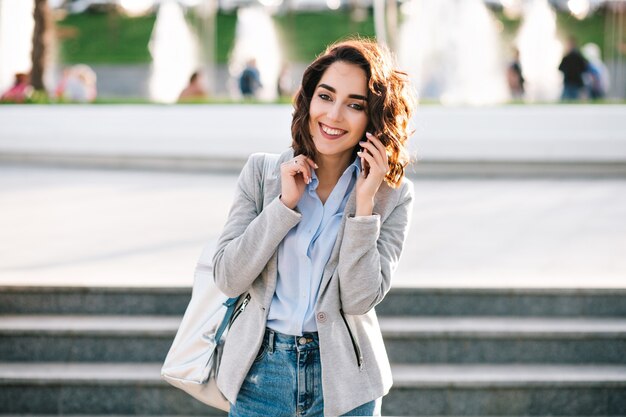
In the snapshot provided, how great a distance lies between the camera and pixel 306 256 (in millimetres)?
2820

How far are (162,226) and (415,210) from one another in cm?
235

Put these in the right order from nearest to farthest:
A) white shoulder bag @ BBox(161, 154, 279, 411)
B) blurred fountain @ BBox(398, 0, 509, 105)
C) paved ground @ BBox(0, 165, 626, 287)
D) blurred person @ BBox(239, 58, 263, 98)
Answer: white shoulder bag @ BBox(161, 154, 279, 411) → paved ground @ BBox(0, 165, 626, 287) → blurred person @ BBox(239, 58, 263, 98) → blurred fountain @ BBox(398, 0, 509, 105)

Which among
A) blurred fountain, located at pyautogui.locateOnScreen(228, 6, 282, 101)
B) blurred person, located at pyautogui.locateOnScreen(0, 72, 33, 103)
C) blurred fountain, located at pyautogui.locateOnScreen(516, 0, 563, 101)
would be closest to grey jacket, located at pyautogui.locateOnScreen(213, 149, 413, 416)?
blurred person, located at pyautogui.locateOnScreen(0, 72, 33, 103)

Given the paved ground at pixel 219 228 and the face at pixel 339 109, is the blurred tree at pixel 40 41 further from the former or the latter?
the face at pixel 339 109

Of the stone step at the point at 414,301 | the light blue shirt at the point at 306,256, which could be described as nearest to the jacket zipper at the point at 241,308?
the light blue shirt at the point at 306,256

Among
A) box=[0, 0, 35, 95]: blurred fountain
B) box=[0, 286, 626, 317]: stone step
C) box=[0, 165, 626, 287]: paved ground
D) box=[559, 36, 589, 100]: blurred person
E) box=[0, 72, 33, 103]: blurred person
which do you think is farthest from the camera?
box=[0, 0, 35, 95]: blurred fountain

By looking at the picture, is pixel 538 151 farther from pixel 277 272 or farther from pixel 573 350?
pixel 277 272

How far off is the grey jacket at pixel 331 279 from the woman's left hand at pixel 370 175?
42 millimetres

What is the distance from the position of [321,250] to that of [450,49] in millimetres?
18659

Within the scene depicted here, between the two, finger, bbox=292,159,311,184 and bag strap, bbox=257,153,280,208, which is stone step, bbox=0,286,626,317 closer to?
bag strap, bbox=257,153,280,208

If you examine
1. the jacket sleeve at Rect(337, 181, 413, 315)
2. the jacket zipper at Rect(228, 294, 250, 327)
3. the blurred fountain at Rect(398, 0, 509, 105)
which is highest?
the blurred fountain at Rect(398, 0, 509, 105)

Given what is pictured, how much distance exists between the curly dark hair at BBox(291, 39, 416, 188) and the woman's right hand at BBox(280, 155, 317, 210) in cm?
9

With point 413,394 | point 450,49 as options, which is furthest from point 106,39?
point 413,394

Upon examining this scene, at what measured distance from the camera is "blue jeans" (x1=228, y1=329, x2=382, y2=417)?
2.78 meters
